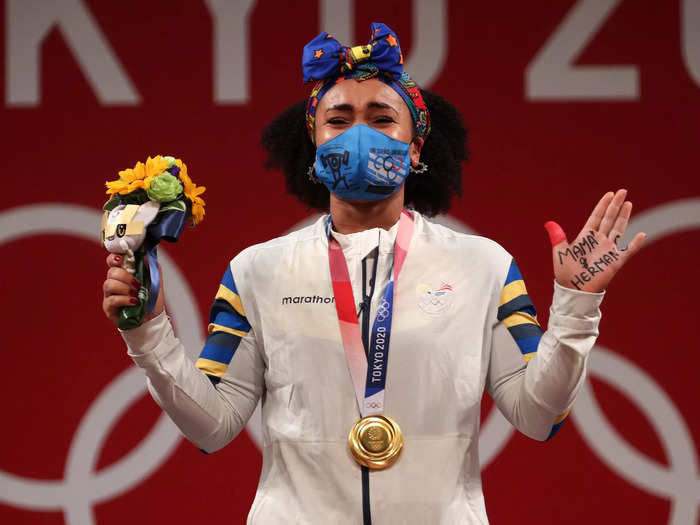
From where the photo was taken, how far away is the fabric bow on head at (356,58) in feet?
7.04

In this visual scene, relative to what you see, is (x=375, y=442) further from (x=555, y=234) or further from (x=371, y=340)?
(x=555, y=234)

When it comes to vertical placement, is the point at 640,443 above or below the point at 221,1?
below

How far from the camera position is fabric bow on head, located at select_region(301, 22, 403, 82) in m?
2.14

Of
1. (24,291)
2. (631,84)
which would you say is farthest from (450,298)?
(24,291)

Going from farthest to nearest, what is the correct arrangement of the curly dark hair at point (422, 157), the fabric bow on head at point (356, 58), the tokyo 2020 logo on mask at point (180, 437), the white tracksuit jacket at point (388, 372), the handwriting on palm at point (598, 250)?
the tokyo 2020 logo on mask at point (180, 437) → the curly dark hair at point (422, 157) → the fabric bow on head at point (356, 58) → the white tracksuit jacket at point (388, 372) → the handwriting on palm at point (598, 250)

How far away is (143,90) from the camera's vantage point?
380 centimetres

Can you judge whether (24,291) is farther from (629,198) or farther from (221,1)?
(629,198)

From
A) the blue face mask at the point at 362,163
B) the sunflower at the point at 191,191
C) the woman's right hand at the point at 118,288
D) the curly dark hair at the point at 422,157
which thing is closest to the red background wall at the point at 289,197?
the curly dark hair at the point at 422,157

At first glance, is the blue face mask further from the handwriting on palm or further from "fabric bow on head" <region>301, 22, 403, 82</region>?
the handwriting on palm

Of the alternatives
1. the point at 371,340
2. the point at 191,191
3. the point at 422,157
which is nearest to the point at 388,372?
the point at 371,340

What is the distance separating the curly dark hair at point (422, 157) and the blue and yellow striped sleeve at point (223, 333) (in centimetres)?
42

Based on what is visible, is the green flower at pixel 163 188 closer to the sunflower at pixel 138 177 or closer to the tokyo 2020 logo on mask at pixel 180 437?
the sunflower at pixel 138 177

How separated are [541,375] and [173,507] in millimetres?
2263

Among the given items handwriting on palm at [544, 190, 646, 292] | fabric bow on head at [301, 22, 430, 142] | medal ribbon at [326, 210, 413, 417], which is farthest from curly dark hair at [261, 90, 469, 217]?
handwriting on palm at [544, 190, 646, 292]
